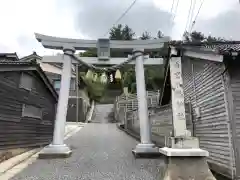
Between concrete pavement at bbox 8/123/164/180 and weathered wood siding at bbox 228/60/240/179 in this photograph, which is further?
concrete pavement at bbox 8/123/164/180

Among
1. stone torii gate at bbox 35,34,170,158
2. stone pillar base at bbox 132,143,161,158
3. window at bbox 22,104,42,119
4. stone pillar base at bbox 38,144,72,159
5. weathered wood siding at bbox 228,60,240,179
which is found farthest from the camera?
window at bbox 22,104,42,119

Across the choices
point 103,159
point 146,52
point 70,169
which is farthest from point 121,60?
point 70,169

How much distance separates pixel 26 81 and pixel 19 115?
1.76m

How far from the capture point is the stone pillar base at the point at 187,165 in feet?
20.8

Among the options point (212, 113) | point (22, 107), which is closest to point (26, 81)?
point (22, 107)

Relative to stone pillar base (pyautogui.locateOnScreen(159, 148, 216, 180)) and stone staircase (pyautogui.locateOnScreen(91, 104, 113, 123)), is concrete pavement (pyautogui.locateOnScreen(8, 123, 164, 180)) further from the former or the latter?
stone staircase (pyautogui.locateOnScreen(91, 104, 113, 123))

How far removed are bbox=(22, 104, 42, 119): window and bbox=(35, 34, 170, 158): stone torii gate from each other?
307cm

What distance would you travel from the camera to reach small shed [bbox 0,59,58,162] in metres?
10.9

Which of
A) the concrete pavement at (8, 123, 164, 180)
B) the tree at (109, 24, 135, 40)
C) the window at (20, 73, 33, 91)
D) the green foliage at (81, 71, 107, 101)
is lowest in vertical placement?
the concrete pavement at (8, 123, 164, 180)

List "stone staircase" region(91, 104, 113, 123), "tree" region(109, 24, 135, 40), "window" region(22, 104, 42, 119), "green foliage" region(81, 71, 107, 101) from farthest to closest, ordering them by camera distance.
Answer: "tree" region(109, 24, 135, 40) < "green foliage" region(81, 71, 107, 101) < "stone staircase" region(91, 104, 113, 123) < "window" region(22, 104, 42, 119)

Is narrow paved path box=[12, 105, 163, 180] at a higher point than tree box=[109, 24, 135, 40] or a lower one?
lower

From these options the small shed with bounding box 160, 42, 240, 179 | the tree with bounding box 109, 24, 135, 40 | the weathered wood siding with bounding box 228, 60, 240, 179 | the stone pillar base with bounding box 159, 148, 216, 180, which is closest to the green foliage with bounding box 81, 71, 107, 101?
the tree with bounding box 109, 24, 135, 40

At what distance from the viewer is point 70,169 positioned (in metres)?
8.73

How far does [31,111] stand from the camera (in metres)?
14.1
